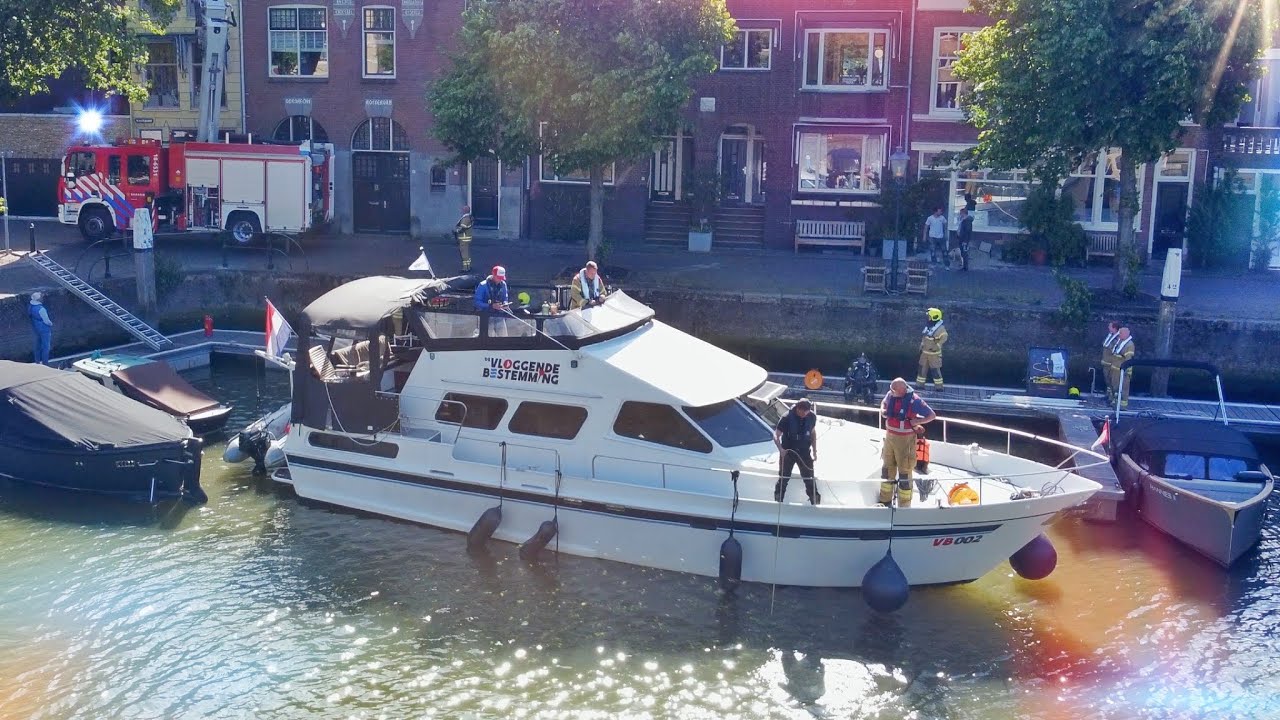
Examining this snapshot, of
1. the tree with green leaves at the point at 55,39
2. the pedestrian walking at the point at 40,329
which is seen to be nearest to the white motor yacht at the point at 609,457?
the pedestrian walking at the point at 40,329

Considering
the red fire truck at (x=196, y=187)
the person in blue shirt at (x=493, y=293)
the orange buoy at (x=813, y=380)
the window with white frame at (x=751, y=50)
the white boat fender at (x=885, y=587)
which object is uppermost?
the window with white frame at (x=751, y=50)

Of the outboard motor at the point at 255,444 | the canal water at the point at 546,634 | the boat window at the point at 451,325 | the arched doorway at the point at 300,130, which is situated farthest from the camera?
the arched doorway at the point at 300,130

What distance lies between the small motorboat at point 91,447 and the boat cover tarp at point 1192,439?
13.0 meters

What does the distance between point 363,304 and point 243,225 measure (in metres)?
15.7

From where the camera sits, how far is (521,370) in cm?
1533

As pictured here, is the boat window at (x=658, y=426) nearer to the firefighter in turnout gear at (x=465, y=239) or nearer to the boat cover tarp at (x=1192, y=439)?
the boat cover tarp at (x=1192, y=439)

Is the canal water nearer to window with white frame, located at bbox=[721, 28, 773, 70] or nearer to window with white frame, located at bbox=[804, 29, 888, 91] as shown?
window with white frame, located at bbox=[804, 29, 888, 91]

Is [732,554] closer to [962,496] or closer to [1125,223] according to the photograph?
[962,496]

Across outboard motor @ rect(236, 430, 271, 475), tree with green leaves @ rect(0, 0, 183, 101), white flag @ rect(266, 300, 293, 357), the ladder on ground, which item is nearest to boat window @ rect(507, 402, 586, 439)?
white flag @ rect(266, 300, 293, 357)

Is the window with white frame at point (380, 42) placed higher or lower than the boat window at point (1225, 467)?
higher

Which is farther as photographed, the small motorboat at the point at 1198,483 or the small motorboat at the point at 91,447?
the small motorboat at the point at 91,447

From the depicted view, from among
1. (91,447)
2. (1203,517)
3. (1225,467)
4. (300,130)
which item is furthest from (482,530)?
(300,130)

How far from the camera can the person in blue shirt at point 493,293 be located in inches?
628

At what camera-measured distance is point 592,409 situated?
1495 centimetres
